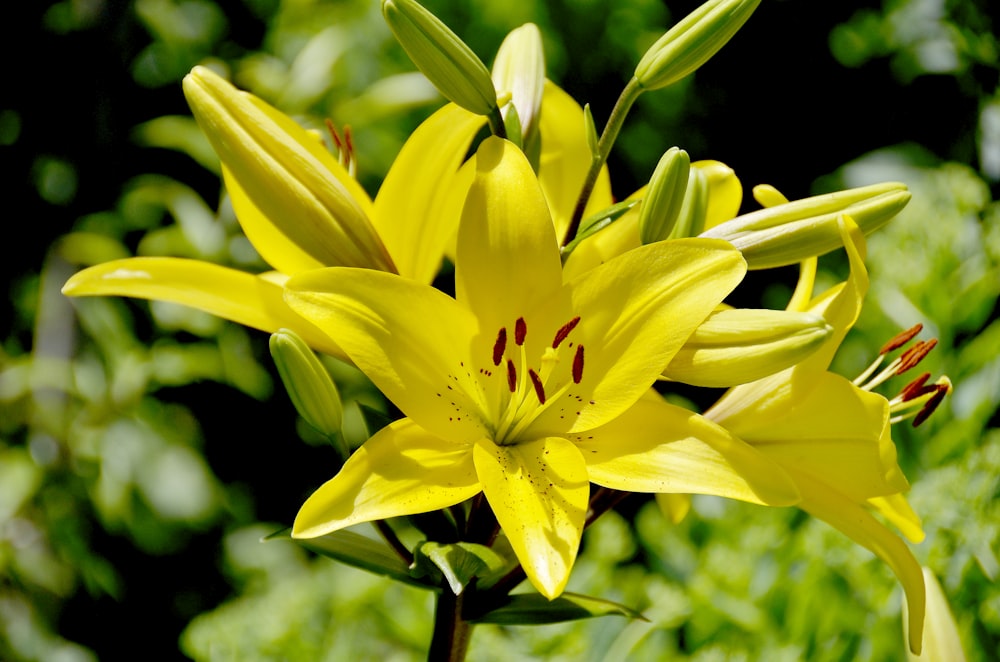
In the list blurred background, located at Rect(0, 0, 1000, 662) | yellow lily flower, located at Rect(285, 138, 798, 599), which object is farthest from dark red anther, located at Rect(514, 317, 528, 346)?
blurred background, located at Rect(0, 0, 1000, 662)

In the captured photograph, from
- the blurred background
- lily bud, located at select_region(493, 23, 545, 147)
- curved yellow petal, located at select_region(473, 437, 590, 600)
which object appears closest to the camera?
curved yellow petal, located at select_region(473, 437, 590, 600)

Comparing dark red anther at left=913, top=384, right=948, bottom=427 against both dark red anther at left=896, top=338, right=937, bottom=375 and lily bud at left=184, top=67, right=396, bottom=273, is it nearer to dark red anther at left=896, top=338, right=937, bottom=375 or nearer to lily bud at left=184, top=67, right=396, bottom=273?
dark red anther at left=896, top=338, right=937, bottom=375

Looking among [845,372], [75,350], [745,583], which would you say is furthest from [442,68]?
[75,350]

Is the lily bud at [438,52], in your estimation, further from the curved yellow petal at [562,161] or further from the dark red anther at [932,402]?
the dark red anther at [932,402]

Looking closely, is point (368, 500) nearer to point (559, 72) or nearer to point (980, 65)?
point (559, 72)

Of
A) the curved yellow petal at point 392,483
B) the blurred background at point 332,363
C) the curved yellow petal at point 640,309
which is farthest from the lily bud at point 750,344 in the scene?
the blurred background at point 332,363

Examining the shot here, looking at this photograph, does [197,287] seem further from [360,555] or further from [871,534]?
[871,534]

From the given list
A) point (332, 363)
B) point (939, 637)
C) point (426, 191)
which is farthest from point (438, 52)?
point (332, 363)
